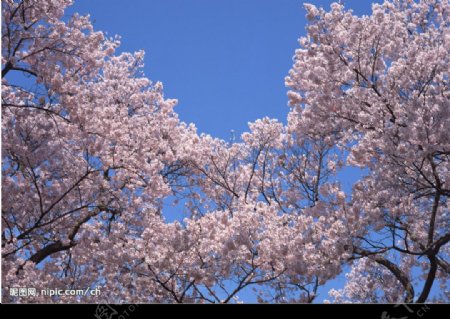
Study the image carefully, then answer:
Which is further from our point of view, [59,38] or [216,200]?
[216,200]

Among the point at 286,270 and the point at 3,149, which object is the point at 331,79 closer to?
the point at 286,270

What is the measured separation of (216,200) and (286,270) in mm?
4254

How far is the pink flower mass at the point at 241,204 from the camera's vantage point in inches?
283

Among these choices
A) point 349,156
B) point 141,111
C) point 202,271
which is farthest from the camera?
point 141,111

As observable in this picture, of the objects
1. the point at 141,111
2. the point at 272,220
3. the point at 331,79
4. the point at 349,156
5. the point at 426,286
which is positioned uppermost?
the point at 141,111

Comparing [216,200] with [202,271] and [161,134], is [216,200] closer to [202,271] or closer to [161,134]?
[161,134]

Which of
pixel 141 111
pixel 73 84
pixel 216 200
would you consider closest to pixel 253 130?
pixel 216 200

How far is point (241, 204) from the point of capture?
8305 millimetres

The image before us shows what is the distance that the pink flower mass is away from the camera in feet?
23.6

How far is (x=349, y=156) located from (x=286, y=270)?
2.73 m

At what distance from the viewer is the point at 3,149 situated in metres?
7.36
